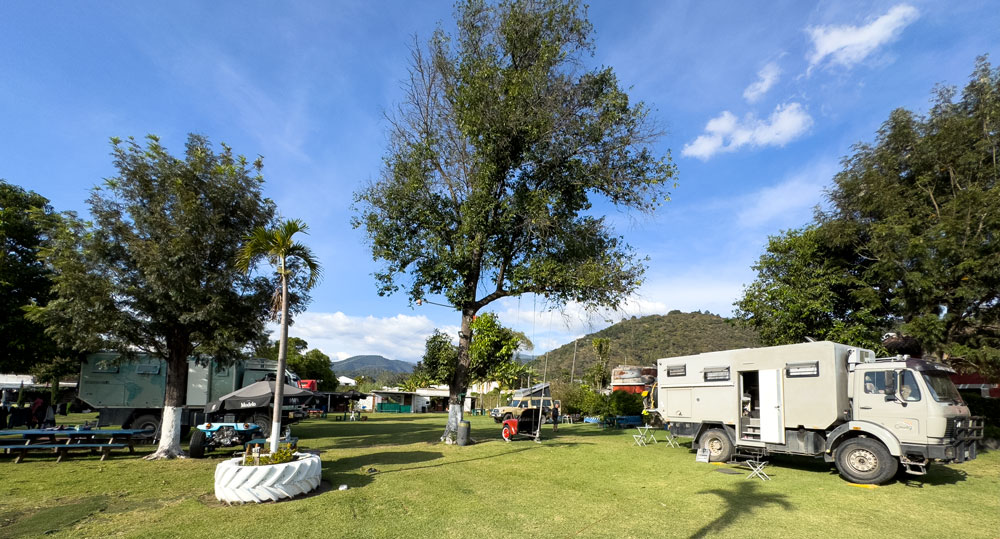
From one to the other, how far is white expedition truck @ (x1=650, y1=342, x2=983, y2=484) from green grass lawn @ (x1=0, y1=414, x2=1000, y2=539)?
64 centimetres

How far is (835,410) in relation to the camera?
10250mm

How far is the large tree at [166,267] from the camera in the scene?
11.1m

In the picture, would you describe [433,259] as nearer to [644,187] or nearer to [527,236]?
[527,236]

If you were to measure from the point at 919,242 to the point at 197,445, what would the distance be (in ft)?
70.0

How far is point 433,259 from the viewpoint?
1670 centimetres

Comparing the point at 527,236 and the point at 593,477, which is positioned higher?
→ the point at 527,236

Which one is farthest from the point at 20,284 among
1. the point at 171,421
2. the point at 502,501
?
the point at 502,501

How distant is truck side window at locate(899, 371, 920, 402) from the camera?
31.3 ft

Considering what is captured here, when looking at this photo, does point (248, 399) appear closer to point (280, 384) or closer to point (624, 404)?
point (280, 384)

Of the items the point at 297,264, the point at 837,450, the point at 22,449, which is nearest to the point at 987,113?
the point at 837,450

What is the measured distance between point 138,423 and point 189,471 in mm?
8769

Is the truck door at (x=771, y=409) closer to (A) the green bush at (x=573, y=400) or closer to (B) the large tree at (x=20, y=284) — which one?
(A) the green bush at (x=573, y=400)

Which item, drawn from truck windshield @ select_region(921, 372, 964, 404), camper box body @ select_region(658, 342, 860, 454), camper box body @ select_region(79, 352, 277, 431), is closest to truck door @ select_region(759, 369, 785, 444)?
camper box body @ select_region(658, 342, 860, 454)

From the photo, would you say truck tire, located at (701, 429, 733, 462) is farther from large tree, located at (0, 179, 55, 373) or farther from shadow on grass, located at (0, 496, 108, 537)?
large tree, located at (0, 179, 55, 373)
